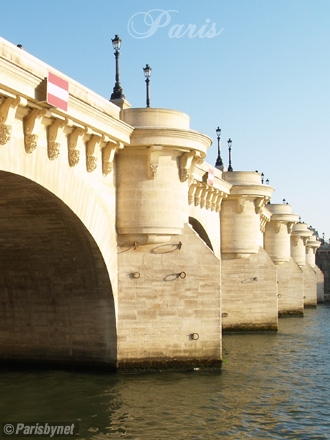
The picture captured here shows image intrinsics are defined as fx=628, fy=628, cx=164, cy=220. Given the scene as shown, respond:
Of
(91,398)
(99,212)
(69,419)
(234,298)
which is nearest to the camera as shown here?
(69,419)

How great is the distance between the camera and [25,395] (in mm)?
18234

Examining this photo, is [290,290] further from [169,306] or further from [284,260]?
→ [169,306]

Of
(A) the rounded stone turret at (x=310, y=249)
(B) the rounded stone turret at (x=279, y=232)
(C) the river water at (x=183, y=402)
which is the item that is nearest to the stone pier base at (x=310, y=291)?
(A) the rounded stone turret at (x=310, y=249)

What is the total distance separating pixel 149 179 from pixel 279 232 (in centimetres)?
3149

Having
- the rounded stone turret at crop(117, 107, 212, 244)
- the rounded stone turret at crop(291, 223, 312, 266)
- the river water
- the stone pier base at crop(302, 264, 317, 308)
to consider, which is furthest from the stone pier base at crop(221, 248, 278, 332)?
the stone pier base at crop(302, 264, 317, 308)

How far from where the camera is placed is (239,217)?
118 ft

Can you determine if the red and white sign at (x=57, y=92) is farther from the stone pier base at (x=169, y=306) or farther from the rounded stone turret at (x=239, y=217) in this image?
the rounded stone turret at (x=239, y=217)

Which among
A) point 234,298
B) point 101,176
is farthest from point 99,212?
point 234,298

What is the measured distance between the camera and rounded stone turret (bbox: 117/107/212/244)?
20922mm

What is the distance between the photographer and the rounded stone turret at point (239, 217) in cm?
3569

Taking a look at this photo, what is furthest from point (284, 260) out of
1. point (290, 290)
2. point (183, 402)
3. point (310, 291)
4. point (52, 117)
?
point (52, 117)

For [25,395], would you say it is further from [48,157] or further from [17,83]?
[17,83]

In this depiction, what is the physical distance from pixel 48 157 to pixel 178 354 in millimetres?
8639

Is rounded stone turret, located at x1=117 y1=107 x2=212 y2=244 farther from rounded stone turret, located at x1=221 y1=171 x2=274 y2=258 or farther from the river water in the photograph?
rounded stone turret, located at x1=221 y1=171 x2=274 y2=258
